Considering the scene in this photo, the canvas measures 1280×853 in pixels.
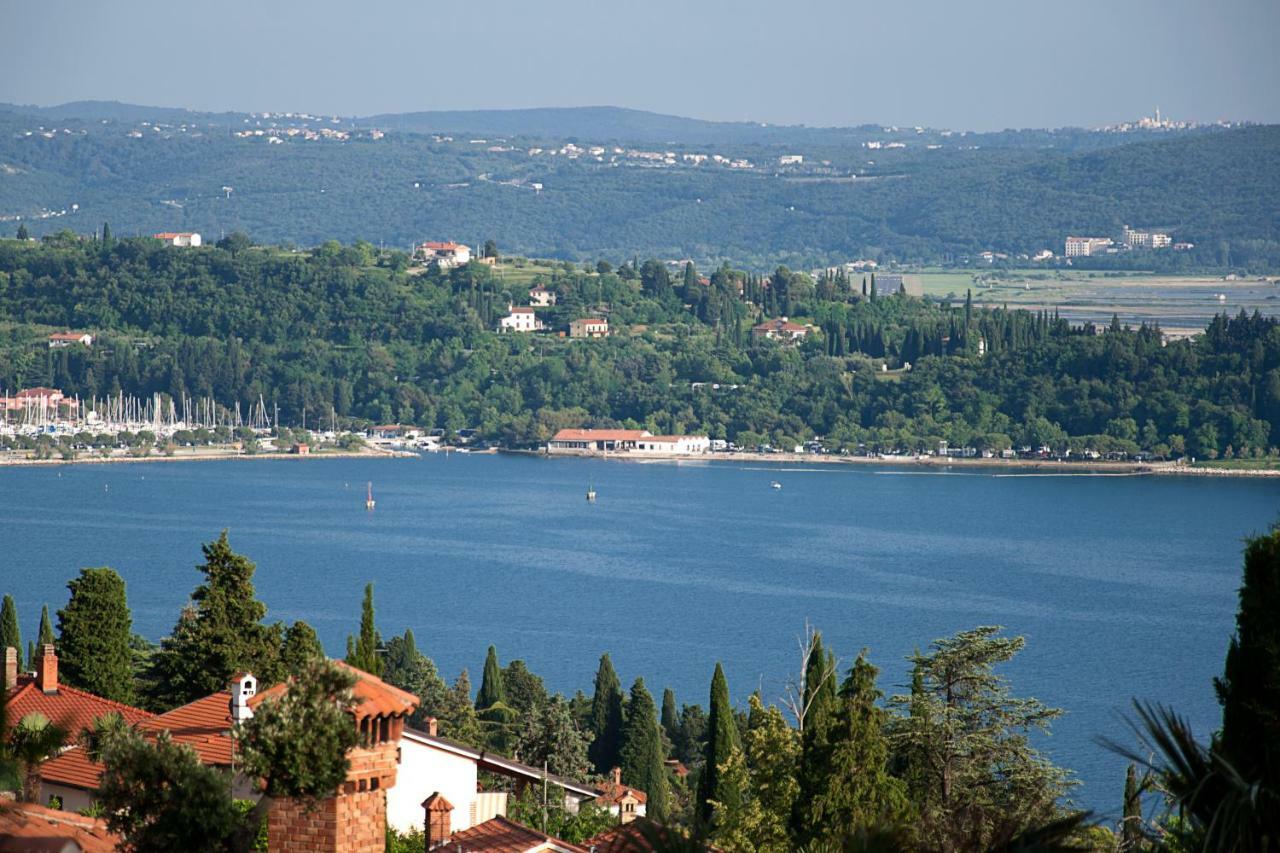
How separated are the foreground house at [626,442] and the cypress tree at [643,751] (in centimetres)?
4987

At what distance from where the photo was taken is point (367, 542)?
46.1m

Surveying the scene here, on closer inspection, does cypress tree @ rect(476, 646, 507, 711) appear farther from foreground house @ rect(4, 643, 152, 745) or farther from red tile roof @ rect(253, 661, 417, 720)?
red tile roof @ rect(253, 661, 417, 720)

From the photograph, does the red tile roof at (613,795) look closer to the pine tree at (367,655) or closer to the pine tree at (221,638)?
the pine tree at (221,638)

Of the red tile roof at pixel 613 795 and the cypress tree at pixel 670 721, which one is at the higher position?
the red tile roof at pixel 613 795

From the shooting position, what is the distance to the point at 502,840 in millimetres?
8352

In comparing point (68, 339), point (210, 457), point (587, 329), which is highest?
point (587, 329)

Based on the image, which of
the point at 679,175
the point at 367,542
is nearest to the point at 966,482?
the point at 367,542

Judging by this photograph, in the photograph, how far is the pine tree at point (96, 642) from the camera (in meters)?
13.5

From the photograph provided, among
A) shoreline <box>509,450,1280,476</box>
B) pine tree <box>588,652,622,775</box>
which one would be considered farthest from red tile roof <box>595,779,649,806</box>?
shoreline <box>509,450,1280,476</box>

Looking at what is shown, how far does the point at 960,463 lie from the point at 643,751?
48.2m

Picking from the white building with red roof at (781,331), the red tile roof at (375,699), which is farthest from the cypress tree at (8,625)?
the white building with red roof at (781,331)

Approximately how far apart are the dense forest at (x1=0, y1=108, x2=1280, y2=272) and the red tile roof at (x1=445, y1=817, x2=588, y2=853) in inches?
5243

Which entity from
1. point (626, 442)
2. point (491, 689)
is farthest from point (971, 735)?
point (626, 442)

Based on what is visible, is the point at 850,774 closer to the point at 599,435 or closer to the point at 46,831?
the point at 46,831
